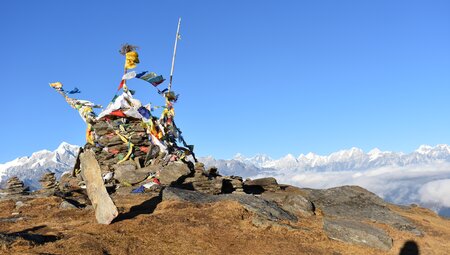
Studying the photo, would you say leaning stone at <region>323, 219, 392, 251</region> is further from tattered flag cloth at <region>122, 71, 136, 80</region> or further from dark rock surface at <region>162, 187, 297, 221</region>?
tattered flag cloth at <region>122, 71, 136, 80</region>

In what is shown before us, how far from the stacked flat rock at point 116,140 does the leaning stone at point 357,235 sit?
22.0 metres

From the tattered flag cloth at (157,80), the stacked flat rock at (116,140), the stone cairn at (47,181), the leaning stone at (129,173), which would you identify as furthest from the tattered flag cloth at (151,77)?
the stone cairn at (47,181)

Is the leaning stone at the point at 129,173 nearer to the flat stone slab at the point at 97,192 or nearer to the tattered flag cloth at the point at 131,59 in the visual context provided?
the tattered flag cloth at the point at 131,59

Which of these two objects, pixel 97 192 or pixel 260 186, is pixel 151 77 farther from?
pixel 97 192

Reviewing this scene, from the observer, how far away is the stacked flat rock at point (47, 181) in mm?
41987

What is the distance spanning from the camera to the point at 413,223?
32469 mm

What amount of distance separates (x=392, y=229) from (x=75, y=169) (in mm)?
30924

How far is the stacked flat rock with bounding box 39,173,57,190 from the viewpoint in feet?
138

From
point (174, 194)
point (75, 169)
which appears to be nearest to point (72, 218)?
point (174, 194)

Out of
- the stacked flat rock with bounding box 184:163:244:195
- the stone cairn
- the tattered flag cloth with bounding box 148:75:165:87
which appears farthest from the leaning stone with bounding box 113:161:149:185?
the tattered flag cloth with bounding box 148:75:165:87

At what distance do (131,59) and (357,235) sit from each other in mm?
27587

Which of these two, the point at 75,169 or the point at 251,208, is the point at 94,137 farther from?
the point at 251,208

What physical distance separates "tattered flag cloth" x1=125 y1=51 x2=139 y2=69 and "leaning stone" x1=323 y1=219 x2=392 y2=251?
25445 millimetres

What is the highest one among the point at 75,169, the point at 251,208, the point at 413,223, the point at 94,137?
the point at 94,137
